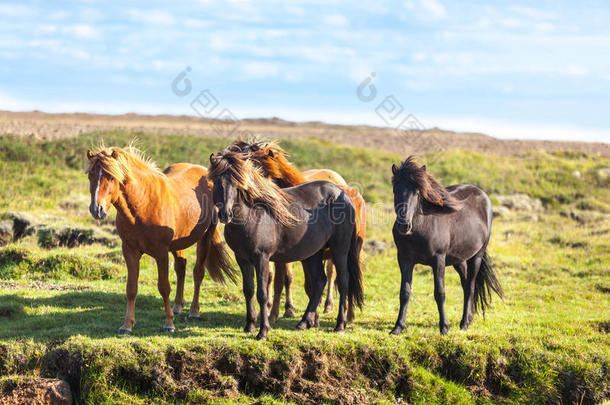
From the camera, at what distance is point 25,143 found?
25.9 meters

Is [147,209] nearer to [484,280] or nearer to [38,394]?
[38,394]

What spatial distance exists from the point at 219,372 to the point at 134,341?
1.16 metres

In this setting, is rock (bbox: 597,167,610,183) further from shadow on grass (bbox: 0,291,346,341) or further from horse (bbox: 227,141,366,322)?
shadow on grass (bbox: 0,291,346,341)

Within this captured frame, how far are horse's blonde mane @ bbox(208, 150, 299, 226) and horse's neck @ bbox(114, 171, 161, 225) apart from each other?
117 centimetres

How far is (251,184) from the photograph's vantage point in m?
7.36

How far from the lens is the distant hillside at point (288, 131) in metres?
53.5

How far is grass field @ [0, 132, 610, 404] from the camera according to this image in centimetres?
726

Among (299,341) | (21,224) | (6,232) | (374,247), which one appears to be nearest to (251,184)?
(299,341)

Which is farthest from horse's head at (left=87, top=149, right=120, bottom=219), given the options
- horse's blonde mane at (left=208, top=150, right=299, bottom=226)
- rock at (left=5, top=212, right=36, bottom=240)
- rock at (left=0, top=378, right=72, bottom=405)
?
rock at (left=5, top=212, right=36, bottom=240)

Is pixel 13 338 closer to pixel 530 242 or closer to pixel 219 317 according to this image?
pixel 219 317

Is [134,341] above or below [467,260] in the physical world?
below

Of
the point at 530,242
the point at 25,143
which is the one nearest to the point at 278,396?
the point at 530,242

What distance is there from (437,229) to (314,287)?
74.4 inches

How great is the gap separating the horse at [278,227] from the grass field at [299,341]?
0.60 m
